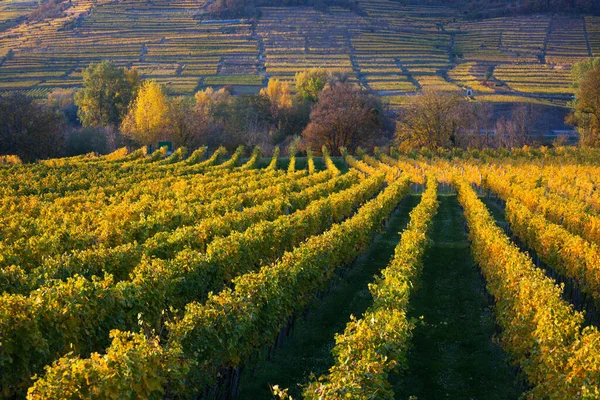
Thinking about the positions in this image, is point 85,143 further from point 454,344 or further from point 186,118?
point 454,344

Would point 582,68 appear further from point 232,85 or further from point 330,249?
point 330,249

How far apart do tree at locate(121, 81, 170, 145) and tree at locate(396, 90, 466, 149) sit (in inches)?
1105

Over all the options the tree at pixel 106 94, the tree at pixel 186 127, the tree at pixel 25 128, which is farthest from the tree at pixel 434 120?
the tree at pixel 25 128

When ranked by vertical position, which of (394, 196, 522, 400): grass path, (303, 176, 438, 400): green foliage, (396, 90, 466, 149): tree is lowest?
(396, 90, 466, 149): tree

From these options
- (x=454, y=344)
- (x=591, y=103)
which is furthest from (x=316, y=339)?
(x=591, y=103)

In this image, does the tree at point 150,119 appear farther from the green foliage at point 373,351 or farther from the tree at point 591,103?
the green foliage at point 373,351

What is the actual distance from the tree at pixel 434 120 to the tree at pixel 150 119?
28.1m

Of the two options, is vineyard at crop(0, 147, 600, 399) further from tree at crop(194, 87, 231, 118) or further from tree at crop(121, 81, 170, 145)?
tree at crop(194, 87, 231, 118)

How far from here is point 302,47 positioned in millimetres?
123125

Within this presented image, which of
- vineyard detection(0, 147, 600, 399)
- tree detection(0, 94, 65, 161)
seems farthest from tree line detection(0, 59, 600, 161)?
vineyard detection(0, 147, 600, 399)

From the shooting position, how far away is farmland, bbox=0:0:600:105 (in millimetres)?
103750

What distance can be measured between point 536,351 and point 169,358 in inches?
232

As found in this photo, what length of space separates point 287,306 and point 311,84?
81.1 metres

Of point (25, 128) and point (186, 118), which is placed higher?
point (25, 128)
